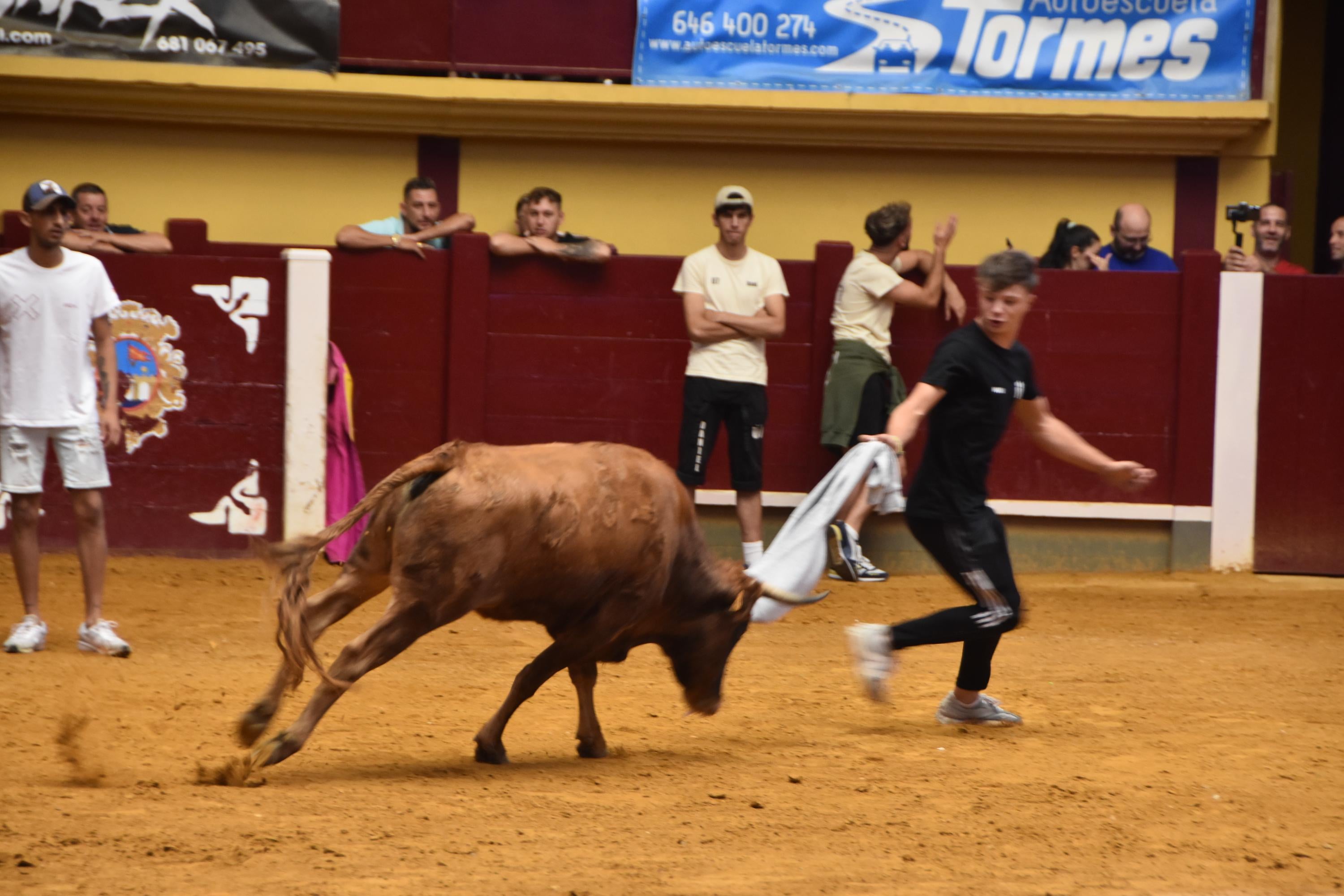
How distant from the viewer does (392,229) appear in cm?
925

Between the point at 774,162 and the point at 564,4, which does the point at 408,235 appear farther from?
the point at 774,162

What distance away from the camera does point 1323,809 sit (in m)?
4.33

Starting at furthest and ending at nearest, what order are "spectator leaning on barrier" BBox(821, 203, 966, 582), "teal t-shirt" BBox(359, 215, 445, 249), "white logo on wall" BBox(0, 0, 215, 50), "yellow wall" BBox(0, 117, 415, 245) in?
"yellow wall" BBox(0, 117, 415, 245) → "white logo on wall" BBox(0, 0, 215, 50) → "teal t-shirt" BBox(359, 215, 445, 249) → "spectator leaning on barrier" BBox(821, 203, 966, 582)

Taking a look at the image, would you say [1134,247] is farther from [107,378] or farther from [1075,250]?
[107,378]

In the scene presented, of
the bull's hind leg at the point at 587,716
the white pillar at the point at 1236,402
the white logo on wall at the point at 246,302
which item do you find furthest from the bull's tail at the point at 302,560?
the white pillar at the point at 1236,402

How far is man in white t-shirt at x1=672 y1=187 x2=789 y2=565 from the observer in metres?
8.31

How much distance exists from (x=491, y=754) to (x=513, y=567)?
2.11 feet

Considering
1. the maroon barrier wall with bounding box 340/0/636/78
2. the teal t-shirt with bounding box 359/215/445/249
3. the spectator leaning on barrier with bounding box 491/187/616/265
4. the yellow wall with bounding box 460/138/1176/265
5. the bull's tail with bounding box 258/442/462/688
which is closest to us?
the bull's tail with bounding box 258/442/462/688

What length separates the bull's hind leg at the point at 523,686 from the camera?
476 cm

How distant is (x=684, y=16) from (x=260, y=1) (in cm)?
276

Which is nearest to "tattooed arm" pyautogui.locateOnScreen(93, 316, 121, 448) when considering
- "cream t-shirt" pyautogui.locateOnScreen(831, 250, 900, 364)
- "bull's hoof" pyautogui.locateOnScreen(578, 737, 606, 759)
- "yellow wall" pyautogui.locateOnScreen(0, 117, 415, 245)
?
"bull's hoof" pyautogui.locateOnScreen(578, 737, 606, 759)

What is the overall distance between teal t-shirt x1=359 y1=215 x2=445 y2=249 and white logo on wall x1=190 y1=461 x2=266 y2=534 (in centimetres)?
157

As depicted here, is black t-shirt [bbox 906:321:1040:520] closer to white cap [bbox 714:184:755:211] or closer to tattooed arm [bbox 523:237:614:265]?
white cap [bbox 714:184:755:211]

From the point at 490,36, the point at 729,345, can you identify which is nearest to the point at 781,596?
the point at 729,345
